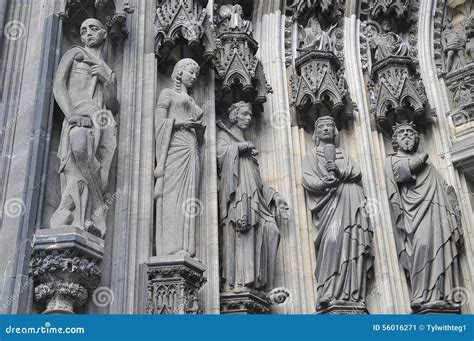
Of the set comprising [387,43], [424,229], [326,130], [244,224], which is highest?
[387,43]

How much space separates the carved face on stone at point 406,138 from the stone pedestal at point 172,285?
3.45 meters

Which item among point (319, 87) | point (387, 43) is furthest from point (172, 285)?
point (387, 43)

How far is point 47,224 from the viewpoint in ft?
22.0

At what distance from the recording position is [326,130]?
9031 mm

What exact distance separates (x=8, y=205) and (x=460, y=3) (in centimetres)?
733

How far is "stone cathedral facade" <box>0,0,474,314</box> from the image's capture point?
6.88m

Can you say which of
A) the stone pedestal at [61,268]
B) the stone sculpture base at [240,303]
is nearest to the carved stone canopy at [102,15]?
the stone pedestal at [61,268]

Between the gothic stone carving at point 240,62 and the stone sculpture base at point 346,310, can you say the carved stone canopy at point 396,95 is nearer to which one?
the gothic stone carving at point 240,62

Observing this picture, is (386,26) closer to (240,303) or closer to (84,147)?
(240,303)

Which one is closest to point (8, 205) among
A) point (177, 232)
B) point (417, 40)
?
point (177, 232)

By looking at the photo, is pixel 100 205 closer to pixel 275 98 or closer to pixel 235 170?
pixel 235 170

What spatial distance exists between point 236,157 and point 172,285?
77.8 inches

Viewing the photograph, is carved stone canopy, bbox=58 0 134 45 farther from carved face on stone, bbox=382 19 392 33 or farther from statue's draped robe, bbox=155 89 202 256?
carved face on stone, bbox=382 19 392 33

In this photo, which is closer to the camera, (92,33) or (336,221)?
(92,33)
